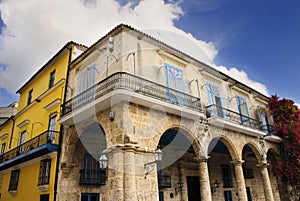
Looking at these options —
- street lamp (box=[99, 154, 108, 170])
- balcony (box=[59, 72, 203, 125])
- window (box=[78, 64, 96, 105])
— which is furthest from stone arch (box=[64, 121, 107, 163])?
street lamp (box=[99, 154, 108, 170])

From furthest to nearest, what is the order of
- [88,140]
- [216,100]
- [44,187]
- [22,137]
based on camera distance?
[22,137]
[216,100]
[88,140]
[44,187]

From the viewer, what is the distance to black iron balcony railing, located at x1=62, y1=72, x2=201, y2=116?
26.5 ft

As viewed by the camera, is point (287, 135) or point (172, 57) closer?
point (172, 57)

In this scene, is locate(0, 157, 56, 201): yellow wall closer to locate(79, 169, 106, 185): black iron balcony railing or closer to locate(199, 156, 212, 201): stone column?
locate(79, 169, 106, 185): black iron balcony railing

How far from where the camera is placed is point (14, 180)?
42.6 feet

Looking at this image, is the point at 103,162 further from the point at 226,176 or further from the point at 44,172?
the point at 226,176

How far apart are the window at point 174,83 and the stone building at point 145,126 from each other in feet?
0.14

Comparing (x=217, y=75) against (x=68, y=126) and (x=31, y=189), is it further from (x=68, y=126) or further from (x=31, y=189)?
(x=31, y=189)

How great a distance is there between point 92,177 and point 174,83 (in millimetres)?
5306

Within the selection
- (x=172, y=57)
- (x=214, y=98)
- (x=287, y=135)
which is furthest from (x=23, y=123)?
(x=287, y=135)

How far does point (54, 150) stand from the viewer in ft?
32.5

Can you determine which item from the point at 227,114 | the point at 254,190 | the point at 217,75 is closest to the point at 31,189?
the point at 227,114

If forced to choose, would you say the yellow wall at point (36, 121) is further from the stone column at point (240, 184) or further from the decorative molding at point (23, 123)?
the stone column at point (240, 184)

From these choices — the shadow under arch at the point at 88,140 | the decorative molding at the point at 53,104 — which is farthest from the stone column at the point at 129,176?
the decorative molding at the point at 53,104
